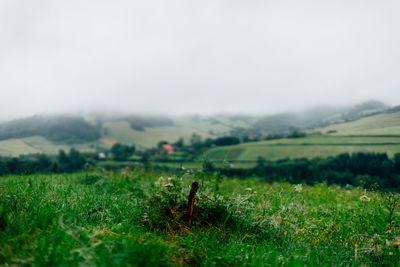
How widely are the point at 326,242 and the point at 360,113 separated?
12.7 meters

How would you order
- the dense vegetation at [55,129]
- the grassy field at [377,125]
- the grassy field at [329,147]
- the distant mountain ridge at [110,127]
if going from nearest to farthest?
the grassy field at [329,147]
the grassy field at [377,125]
the distant mountain ridge at [110,127]
the dense vegetation at [55,129]

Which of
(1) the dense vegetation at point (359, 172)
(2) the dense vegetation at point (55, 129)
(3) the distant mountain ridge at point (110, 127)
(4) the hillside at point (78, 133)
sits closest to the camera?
(1) the dense vegetation at point (359, 172)

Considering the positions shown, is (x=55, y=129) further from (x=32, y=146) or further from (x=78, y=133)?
(x=32, y=146)

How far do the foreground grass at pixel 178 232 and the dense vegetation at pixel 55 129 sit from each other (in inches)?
586

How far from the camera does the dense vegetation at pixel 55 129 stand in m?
17.2

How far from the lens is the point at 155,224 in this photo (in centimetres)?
382

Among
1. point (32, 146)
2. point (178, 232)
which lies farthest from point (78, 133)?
point (178, 232)

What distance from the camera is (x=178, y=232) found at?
3506 millimetres

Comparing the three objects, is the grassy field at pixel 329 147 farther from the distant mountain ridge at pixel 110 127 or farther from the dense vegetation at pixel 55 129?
the dense vegetation at pixel 55 129

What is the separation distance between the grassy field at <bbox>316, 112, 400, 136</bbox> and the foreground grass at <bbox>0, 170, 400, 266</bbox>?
212 inches

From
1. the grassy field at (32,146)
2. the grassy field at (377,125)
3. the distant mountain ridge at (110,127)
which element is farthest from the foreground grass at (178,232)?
the grassy field at (32,146)

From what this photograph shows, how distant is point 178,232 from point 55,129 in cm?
3070

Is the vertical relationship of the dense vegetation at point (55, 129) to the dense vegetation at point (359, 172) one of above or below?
above

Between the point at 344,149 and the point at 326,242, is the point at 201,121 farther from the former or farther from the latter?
the point at 326,242
